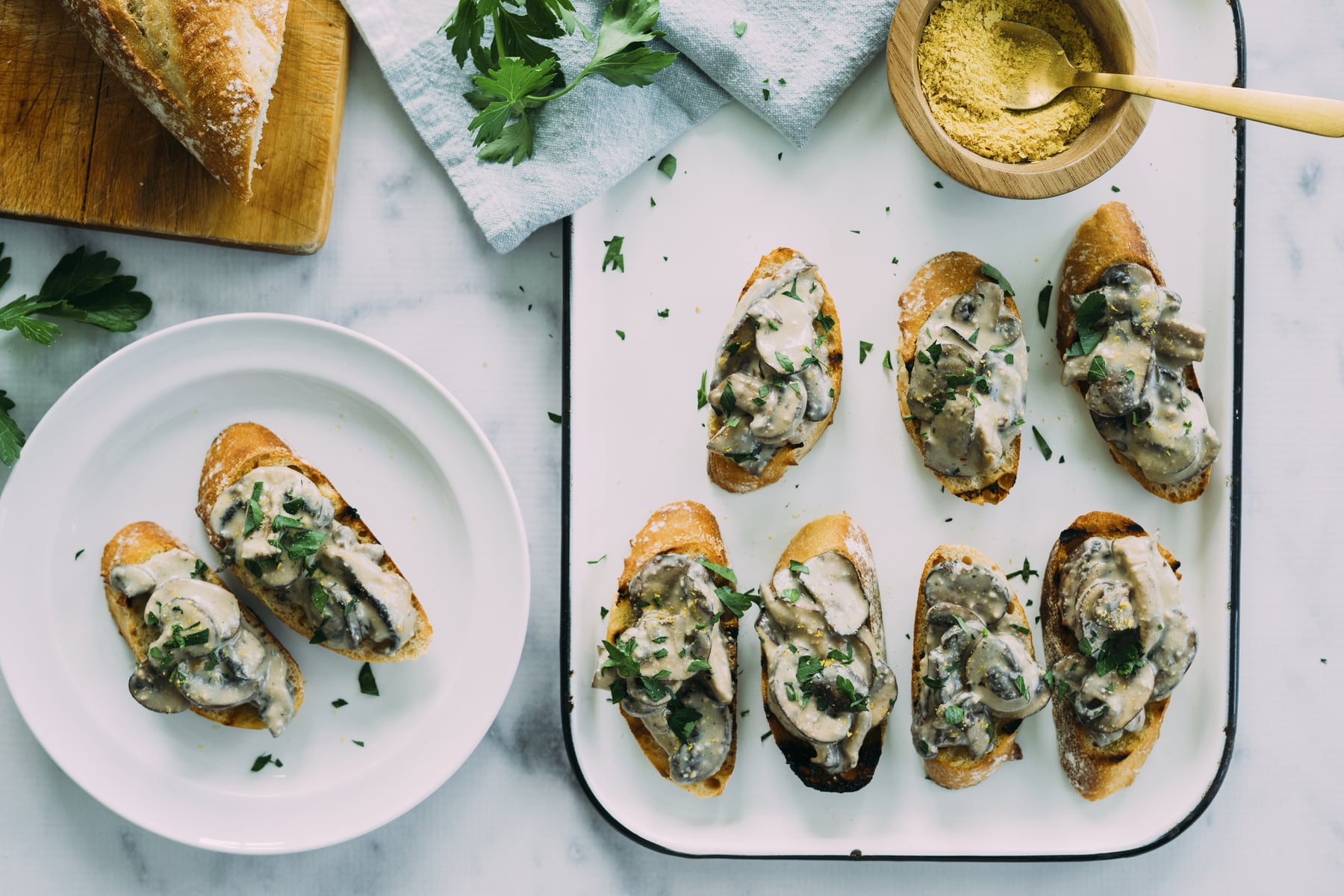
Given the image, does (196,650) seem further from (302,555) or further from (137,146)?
(137,146)

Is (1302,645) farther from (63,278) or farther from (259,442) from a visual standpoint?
(63,278)

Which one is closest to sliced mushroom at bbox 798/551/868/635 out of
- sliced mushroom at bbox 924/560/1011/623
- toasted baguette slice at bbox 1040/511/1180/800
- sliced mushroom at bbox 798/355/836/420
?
sliced mushroom at bbox 924/560/1011/623

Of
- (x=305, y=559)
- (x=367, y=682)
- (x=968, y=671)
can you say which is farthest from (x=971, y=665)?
(x=305, y=559)

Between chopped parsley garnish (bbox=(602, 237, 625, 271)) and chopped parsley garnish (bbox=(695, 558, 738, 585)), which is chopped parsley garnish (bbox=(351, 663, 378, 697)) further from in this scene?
chopped parsley garnish (bbox=(602, 237, 625, 271))

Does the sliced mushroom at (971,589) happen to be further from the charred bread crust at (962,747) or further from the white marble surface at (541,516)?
the white marble surface at (541,516)

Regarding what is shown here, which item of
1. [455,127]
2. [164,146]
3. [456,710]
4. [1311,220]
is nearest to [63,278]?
[164,146]

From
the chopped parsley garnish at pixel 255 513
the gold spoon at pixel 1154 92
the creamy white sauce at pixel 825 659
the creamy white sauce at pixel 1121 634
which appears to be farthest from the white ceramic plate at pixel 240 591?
the gold spoon at pixel 1154 92
